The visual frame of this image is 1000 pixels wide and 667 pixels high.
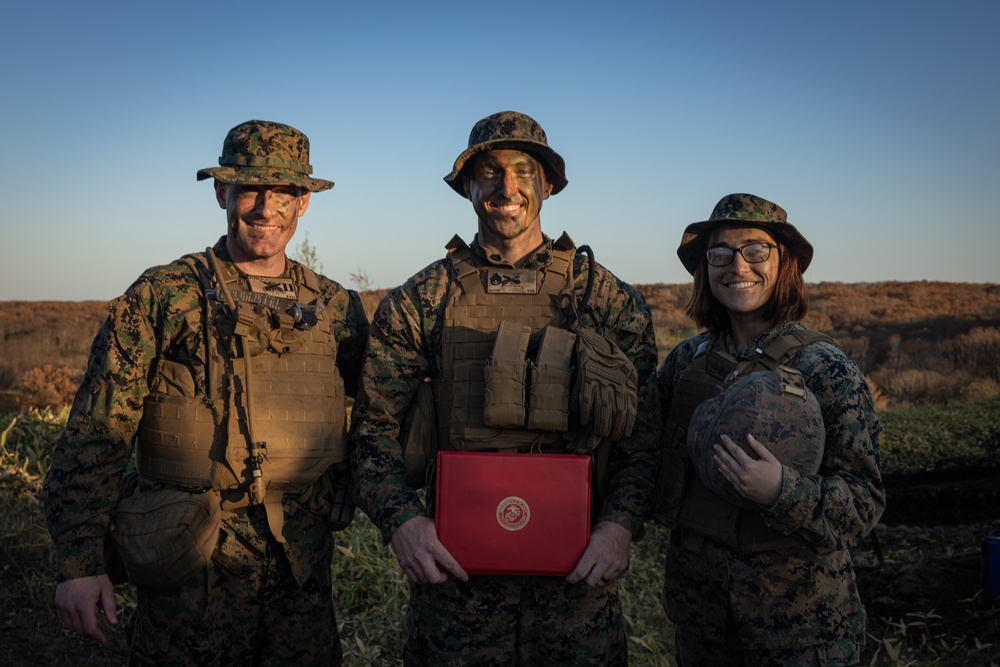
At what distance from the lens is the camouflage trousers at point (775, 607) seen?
8.63 feet

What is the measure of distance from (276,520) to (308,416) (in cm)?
41

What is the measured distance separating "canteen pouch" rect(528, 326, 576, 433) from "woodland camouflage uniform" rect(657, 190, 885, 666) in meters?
0.71

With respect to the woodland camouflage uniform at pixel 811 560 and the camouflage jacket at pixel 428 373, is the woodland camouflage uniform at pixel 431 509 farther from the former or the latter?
the woodland camouflage uniform at pixel 811 560

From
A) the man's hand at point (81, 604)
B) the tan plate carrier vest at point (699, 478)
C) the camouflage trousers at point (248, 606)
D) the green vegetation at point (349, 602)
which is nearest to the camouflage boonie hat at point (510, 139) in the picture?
the tan plate carrier vest at point (699, 478)

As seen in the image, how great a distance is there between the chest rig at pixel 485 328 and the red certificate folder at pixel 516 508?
20 centimetres

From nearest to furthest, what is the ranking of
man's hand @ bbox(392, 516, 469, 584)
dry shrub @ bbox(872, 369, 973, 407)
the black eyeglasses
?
man's hand @ bbox(392, 516, 469, 584), the black eyeglasses, dry shrub @ bbox(872, 369, 973, 407)

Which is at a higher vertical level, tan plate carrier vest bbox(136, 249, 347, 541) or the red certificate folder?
tan plate carrier vest bbox(136, 249, 347, 541)

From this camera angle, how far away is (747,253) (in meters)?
2.95

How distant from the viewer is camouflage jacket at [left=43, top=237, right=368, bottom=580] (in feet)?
9.11

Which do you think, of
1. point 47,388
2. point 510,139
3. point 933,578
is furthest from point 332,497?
point 47,388

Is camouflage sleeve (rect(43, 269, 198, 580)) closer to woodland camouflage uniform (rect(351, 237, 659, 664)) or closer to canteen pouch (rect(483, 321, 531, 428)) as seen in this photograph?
woodland camouflage uniform (rect(351, 237, 659, 664))

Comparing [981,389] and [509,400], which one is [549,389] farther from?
[981,389]

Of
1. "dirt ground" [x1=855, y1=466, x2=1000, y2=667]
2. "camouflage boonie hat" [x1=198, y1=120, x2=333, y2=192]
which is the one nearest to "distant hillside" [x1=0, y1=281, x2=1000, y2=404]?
"dirt ground" [x1=855, y1=466, x2=1000, y2=667]

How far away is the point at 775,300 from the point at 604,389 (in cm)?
82
